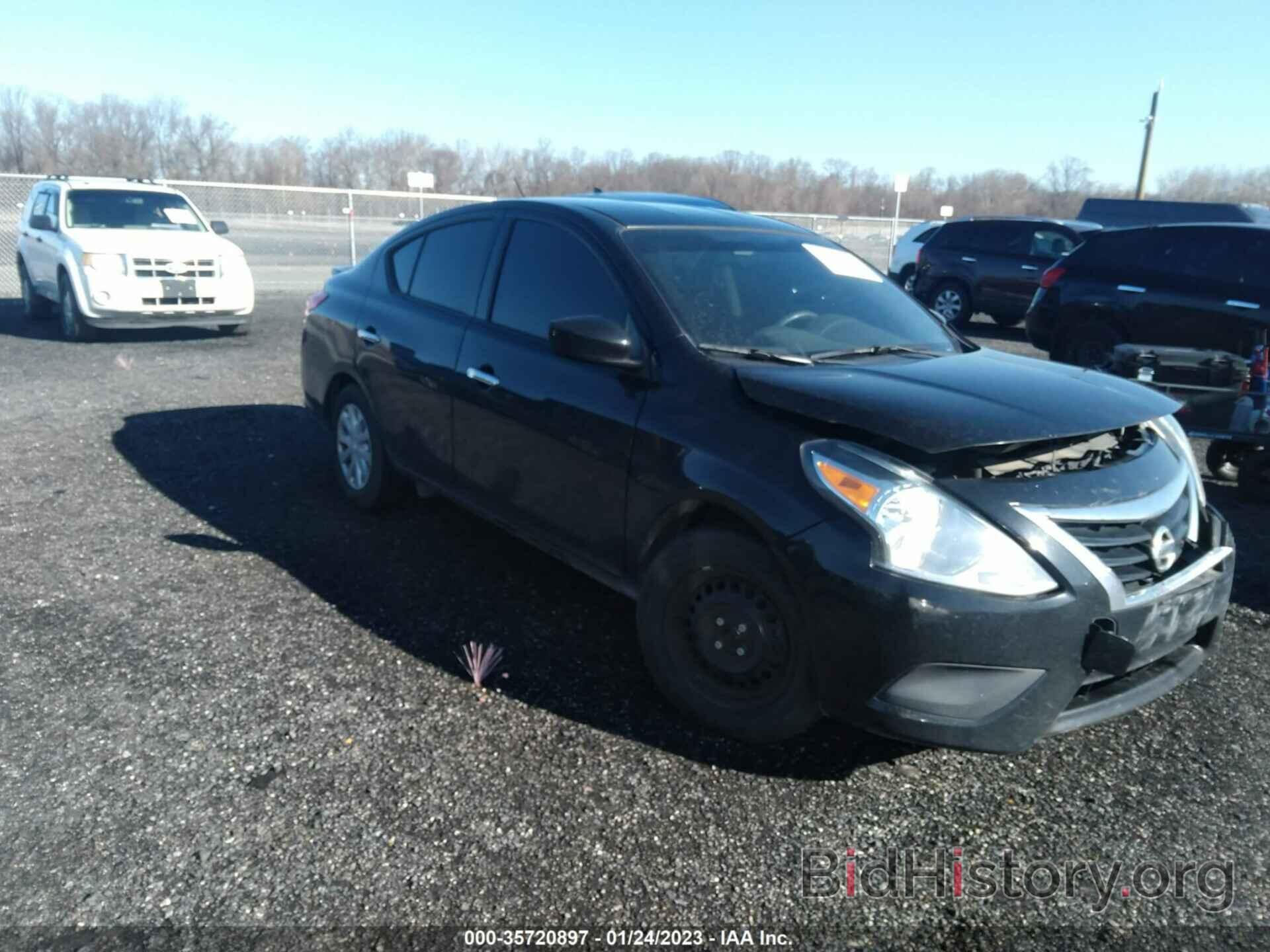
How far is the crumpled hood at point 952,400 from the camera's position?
9.14ft

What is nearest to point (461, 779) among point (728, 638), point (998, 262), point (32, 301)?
point (728, 638)

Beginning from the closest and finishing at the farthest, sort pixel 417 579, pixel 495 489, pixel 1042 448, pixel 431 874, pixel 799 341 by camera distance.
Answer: pixel 431 874, pixel 1042 448, pixel 799 341, pixel 495 489, pixel 417 579

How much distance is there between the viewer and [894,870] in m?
2.63

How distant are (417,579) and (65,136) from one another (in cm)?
6891

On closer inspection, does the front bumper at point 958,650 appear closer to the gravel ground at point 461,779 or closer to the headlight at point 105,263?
the gravel ground at point 461,779

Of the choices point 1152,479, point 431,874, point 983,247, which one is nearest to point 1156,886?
point 1152,479

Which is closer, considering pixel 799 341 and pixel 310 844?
pixel 310 844

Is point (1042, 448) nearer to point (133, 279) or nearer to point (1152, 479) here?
point (1152, 479)

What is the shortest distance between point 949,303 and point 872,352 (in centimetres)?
1253

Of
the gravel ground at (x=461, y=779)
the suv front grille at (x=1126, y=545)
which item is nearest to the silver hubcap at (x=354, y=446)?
the gravel ground at (x=461, y=779)

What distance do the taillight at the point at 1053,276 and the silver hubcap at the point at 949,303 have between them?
4881 millimetres

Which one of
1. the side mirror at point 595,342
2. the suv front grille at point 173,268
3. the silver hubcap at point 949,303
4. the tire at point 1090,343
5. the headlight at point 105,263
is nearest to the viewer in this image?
the side mirror at point 595,342

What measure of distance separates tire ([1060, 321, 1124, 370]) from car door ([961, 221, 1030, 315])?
4.67m

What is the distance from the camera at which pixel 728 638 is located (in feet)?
10.1
